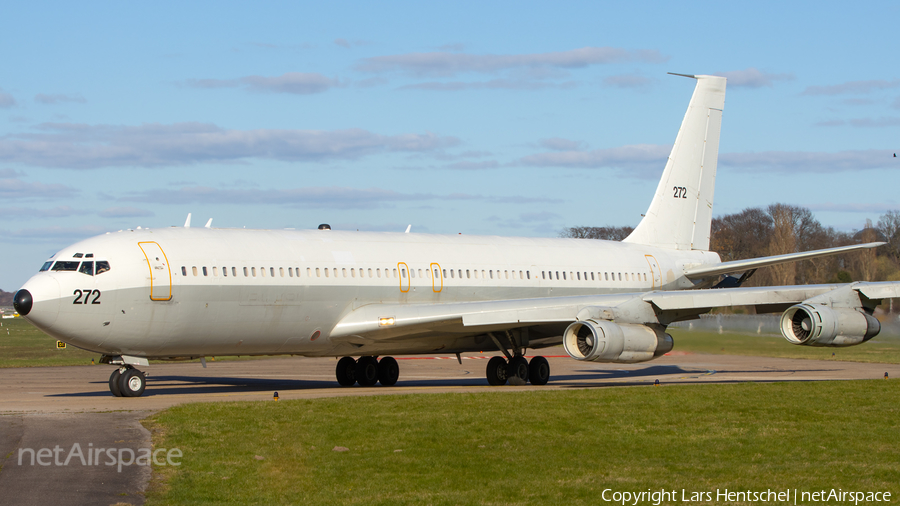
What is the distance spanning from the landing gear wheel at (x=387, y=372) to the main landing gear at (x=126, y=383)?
8.39m

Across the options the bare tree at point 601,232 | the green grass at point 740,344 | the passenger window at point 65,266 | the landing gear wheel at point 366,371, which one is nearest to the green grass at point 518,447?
the passenger window at point 65,266

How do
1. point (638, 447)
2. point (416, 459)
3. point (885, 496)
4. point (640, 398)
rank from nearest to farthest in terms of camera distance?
point (885, 496) → point (416, 459) → point (638, 447) → point (640, 398)

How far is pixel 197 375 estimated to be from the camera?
33.7 m

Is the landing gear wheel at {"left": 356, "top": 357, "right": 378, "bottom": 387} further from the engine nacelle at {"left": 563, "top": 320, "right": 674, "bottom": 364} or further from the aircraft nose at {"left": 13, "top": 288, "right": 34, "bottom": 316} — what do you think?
the aircraft nose at {"left": 13, "top": 288, "right": 34, "bottom": 316}

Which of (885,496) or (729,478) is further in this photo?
(729,478)

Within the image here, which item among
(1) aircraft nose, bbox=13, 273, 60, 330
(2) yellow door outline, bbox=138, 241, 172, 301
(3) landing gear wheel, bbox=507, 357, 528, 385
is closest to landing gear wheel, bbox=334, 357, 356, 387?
(3) landing gear wheel, bbox=507, 357, 528, 385

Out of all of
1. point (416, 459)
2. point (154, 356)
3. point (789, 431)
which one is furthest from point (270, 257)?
point (789, 431)

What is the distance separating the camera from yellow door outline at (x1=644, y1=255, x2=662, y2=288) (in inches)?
1324

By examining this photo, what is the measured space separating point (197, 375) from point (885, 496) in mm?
27042

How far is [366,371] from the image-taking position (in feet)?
95.6

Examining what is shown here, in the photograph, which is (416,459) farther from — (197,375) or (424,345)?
→ (197,375)

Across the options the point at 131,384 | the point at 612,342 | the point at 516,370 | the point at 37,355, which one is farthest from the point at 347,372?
the point at 37,355

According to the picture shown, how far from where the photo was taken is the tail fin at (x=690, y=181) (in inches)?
1396

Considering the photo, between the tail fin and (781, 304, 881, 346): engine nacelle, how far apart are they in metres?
11.4
